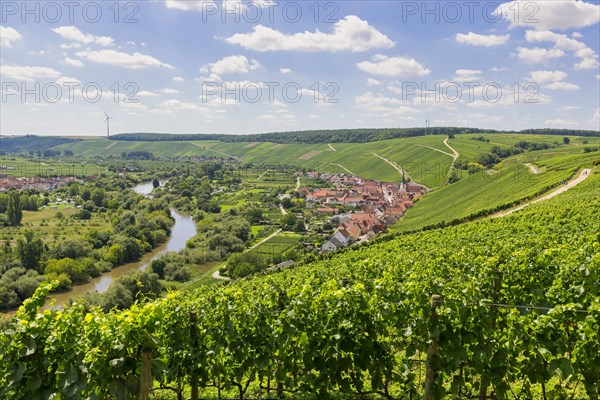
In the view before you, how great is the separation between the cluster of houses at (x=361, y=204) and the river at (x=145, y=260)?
2848cm

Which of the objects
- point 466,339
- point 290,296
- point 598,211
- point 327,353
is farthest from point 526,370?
point 598,211

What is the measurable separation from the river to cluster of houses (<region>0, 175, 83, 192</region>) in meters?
59.0

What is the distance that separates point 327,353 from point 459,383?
222 centimetres

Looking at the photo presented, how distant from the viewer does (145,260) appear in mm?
66000

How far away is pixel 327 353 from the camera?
7066mm

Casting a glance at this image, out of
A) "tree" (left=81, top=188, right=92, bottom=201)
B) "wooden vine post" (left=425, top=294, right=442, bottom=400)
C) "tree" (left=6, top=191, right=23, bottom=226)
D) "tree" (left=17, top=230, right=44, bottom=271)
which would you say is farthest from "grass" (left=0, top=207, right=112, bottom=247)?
"wooden vine post" (left=425, top=294, right=442, bottom=400)

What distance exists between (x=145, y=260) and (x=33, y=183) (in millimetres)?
101117

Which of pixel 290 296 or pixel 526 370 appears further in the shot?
pixel 290 296

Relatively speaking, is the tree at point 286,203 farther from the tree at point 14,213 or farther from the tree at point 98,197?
the tree at point 14,213

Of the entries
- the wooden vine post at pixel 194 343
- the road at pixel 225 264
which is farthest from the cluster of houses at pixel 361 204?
the wooden vine post at pixel 194 343

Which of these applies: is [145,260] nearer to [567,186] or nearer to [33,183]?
[567,186]

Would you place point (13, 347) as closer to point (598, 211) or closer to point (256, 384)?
point (256, 384)

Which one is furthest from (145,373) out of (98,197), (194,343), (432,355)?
(98,197)

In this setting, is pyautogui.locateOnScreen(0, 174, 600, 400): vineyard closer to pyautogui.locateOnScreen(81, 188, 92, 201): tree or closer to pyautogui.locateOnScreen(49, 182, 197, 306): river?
pyautogui.locateOnScreen(49, 182, 197, 306): river
